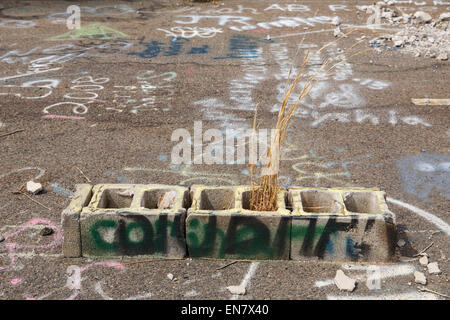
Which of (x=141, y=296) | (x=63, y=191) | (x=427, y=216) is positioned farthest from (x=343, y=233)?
(x=63, y=191)

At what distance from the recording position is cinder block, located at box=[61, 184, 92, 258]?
12.5 feet

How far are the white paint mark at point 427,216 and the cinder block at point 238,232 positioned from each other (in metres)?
1.37

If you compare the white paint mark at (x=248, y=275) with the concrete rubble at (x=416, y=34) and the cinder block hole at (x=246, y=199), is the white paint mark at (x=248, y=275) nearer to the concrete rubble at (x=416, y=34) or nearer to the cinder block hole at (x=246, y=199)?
the cinder block hole at (x=246, y=199)

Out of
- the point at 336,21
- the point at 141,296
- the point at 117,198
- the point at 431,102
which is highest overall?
the point at 336,21

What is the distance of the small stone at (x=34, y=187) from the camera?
4.84 metres

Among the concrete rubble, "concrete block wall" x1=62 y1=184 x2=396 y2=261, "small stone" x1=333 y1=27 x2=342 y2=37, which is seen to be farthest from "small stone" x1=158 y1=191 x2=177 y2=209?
"small stone" x1=333 y1=27 x2=342 y2=37

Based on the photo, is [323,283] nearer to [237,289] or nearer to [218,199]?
[237,289]

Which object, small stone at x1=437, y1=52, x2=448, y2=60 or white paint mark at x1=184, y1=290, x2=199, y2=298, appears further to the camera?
small stone at x1=437, y1=52, x2=448, y2=60

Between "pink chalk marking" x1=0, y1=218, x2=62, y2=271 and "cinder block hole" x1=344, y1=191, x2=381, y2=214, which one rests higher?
"cinder block hole" x1=344, y1=191, x2=381, y2=214

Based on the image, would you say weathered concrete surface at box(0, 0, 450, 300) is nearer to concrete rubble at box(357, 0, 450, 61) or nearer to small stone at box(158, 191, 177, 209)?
concrete rubble at box(357, 0, 450, 61)

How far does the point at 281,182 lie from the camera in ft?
16.8

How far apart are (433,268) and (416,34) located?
7.60m

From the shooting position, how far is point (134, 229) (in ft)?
12.6

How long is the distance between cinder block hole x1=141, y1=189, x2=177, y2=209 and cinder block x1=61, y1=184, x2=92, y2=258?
45 centimetres
